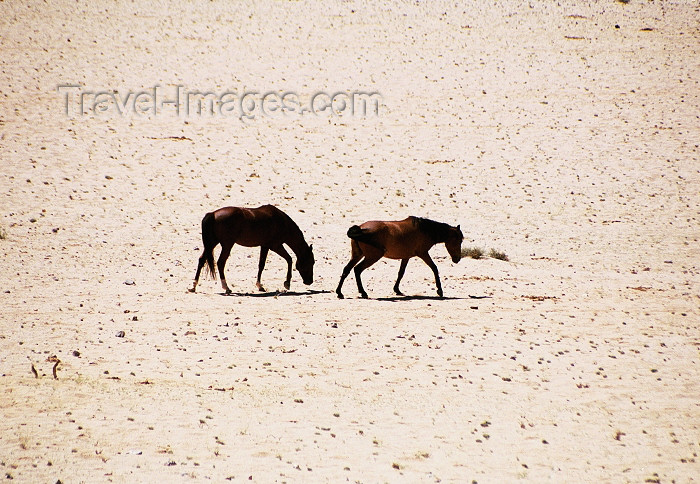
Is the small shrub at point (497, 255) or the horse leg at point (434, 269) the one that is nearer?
the horse leg at point (434, 269)

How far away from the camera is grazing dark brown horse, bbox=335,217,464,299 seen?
12.6m

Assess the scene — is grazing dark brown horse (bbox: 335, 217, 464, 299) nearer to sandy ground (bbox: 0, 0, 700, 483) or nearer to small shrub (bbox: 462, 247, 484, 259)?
sandy ground (bbox: 0, 0, 700, 483)

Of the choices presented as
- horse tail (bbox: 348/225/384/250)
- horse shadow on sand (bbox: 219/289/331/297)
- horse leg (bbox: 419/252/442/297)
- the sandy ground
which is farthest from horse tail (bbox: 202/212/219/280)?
horse leg (bbox: 419/252/442/297)

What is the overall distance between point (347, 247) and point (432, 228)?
14.8ft

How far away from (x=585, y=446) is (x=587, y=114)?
21713 mm

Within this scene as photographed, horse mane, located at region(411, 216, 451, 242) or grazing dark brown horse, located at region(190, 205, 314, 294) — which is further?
grazing dark brown horse, located at region(190, 205, 314, 294)

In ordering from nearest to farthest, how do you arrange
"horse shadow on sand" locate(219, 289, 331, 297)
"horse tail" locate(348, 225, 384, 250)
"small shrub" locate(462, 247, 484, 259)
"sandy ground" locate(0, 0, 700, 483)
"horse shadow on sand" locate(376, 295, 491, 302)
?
"sandy ground" locate(0, 0, 700, 483)
"horse tail" locate(348, 225, 384, 250)
"horse shadow on sand" locate(376, 295, 491, 302)
"horse shadow on sand" locate(219, 289, 331, 297)
"small shrub" locate(462, 247, 484, 259)

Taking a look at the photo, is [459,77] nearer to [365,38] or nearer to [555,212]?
[365,38]

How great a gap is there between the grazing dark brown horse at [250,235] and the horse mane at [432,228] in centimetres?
233

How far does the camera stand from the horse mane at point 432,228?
1308 centimetres

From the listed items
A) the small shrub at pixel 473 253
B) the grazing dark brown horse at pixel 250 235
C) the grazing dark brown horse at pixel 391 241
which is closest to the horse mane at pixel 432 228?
the grazing dark brown horse at pixel 391 241

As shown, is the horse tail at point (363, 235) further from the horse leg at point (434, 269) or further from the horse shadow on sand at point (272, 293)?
the horse shadow on sand at point (272, 293)

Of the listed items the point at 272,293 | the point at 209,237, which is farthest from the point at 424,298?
the point at 209,237

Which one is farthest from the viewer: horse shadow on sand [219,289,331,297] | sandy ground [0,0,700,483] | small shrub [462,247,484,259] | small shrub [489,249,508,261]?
small shrub [489,249,508,261]
